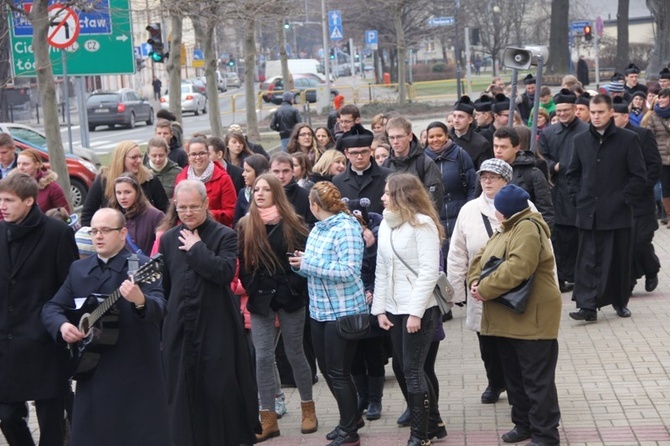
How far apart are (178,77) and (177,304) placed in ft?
60.0

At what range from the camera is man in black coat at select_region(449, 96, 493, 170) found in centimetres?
1181

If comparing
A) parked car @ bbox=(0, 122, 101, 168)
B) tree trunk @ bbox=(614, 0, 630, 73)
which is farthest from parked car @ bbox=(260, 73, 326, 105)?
parked car @ bbox=(0, 122, 101, 168)

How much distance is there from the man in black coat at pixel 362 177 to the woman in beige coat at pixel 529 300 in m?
2.07

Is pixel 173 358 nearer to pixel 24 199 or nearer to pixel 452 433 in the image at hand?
pixel 24 199

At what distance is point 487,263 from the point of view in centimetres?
707

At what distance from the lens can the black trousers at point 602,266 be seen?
10.6 metres

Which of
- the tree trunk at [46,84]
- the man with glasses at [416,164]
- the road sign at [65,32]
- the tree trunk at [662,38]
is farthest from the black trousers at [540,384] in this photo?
the tree trunk at [662,38]

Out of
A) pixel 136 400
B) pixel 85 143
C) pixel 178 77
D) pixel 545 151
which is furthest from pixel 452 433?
pixel 178 77

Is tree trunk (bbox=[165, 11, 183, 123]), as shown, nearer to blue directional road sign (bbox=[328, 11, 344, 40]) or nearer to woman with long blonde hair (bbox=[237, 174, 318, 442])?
woman with long blonde hair (bbox=[237, 174, 318, 442])

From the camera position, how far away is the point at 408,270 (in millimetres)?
7203

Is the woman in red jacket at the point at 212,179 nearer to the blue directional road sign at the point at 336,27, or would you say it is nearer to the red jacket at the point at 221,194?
the red jacket at the point at 221,194

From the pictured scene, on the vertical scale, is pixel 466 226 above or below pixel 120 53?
below

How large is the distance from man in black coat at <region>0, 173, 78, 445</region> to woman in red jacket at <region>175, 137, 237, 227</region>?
121 inches

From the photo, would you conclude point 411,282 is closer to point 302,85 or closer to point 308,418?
point 308,418
